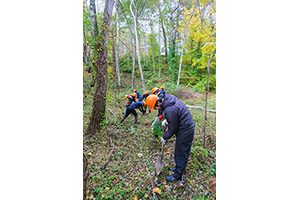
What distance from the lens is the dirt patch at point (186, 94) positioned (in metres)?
8.77

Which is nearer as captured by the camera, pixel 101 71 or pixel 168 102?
pixel 168 102

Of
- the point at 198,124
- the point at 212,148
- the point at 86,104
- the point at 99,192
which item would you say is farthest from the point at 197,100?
the point at 99,192

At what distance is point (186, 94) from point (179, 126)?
686 centimetres

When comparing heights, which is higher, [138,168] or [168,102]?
[168,102]

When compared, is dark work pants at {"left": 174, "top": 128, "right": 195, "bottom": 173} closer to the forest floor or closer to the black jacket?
the black jacket

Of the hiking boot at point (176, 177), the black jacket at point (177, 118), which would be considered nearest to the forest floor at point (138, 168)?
the hiking boot at point (176, 177)

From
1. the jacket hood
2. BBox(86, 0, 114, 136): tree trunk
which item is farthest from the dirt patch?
the jacket hood

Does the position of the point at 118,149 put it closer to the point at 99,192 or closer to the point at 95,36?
the point at 99,192

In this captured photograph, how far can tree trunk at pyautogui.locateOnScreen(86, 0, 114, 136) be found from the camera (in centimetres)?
349

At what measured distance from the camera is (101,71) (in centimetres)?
364

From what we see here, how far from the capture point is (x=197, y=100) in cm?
826

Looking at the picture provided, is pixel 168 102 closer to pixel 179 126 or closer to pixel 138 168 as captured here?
pixel 179 126

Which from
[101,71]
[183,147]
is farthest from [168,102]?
[101,71]
